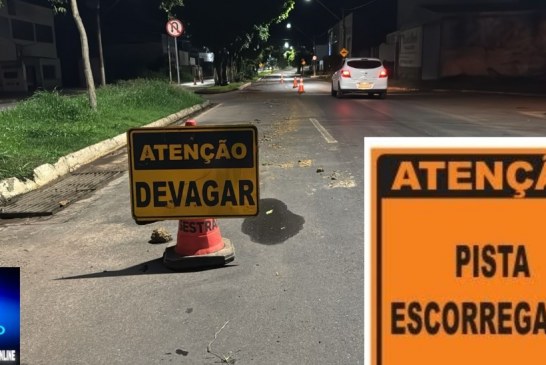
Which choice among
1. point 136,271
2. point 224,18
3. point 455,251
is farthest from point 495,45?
point 455,251

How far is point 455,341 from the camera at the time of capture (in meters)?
1.78

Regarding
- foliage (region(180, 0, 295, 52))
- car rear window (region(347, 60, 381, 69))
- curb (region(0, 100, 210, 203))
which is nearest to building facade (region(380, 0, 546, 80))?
foliage (region(180, 0, 295, 52))

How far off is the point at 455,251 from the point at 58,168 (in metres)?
7.66

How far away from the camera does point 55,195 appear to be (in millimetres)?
7078

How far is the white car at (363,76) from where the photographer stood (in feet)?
73.5

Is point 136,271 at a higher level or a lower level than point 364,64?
lower

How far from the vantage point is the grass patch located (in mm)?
8281

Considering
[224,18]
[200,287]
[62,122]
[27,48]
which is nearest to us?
[200,287]

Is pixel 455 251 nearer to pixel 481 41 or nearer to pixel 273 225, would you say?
pixel 273 225

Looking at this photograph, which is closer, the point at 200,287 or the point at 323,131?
the point at 200,287

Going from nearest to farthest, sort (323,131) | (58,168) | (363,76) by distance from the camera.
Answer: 1. (58,168)
2. (323,131)
3. (363,76)

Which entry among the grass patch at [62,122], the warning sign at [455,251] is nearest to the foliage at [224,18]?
the grass patch at [62,122]

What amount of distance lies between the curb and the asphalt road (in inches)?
39.1

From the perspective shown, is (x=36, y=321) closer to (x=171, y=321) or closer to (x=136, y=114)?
(x=171, y=321)
